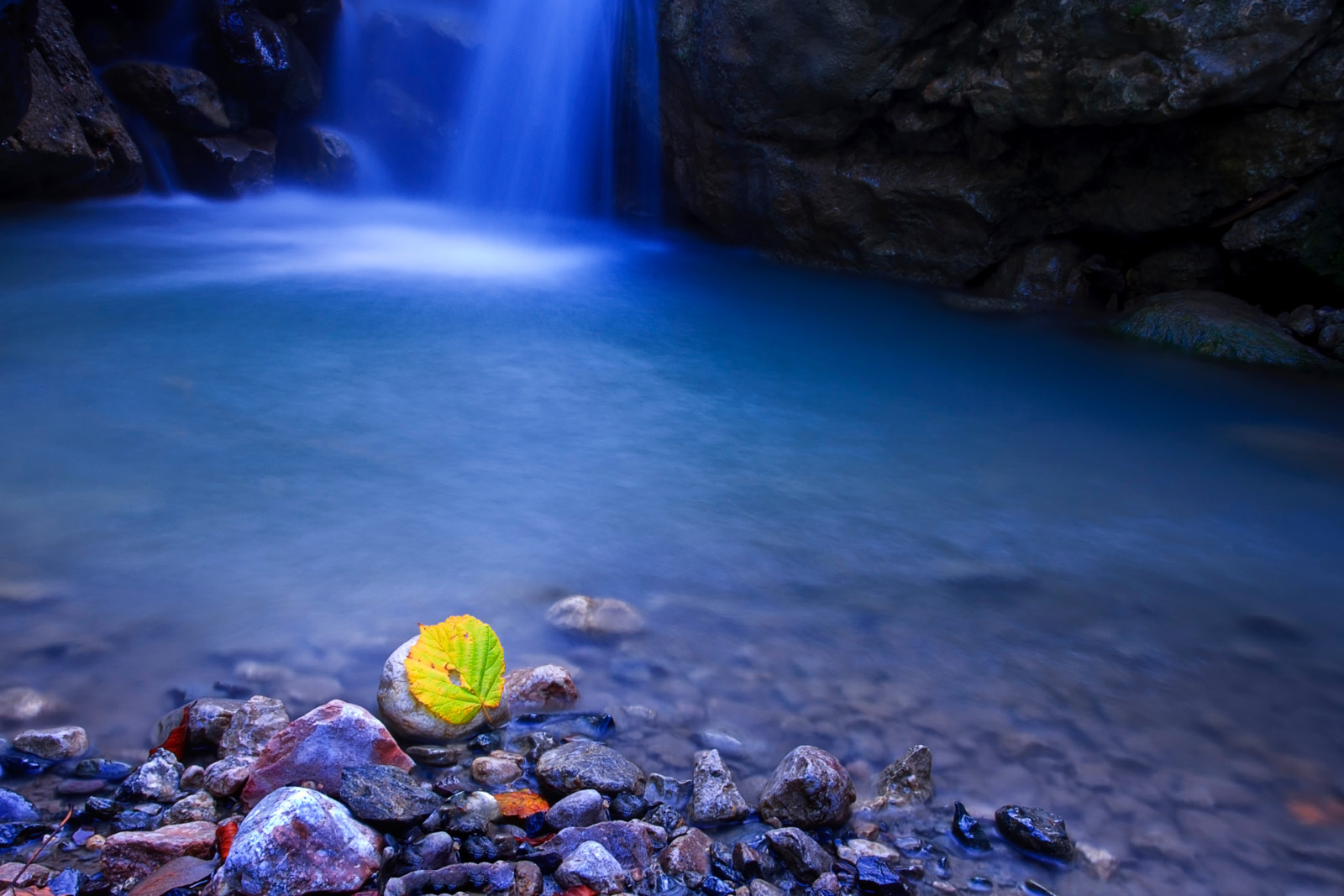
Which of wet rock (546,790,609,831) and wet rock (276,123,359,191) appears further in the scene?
wet rock (276,123,359,191)

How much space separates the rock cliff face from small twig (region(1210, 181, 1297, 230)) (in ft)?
0.05

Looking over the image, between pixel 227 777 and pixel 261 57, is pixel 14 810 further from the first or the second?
pixel 261 57

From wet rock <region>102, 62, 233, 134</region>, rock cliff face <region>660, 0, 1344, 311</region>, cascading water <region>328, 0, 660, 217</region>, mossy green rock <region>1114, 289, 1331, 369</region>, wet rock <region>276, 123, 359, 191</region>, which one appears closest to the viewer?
rock cliff face <region>660, 0, 1344, 311</region>

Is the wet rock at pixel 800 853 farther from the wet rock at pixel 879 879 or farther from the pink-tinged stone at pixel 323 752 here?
the pink-tinged stone at pixel 323 752

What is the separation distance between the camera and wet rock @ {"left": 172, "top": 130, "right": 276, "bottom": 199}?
10.9 m

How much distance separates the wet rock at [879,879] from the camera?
1.82m

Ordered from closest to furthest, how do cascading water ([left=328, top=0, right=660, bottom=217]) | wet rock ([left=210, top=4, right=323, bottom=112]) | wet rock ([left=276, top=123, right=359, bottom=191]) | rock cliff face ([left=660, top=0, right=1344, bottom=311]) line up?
1. rock cliff face ([left=660, top=0, right=1344, bottom=311])
2. wet rock ([left=210, top=4, right=323, bottom=112])
3. cascading water ([left=328, top=0, right=660, bottom=217])
4. wet rock ([left=276, top=123, right=359, bottom=191])

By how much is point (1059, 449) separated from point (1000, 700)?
2805 mm

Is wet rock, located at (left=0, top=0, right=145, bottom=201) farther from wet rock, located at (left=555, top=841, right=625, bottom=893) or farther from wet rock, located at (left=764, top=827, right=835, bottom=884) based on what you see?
wet rock, located at (left=764, top=827, right=835, bottom=884)

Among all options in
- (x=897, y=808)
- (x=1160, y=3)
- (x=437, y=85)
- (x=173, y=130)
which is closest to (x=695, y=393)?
(x=897, y=808)

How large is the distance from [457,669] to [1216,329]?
284 inches

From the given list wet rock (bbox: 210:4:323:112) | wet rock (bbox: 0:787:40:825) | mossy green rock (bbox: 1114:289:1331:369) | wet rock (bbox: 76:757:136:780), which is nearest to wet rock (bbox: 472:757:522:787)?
wet rock (bbox: 76:757:136:780)

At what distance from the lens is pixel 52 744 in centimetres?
210

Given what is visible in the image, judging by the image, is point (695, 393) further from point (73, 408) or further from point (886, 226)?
point (886, 226)
